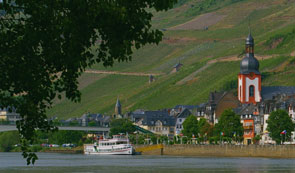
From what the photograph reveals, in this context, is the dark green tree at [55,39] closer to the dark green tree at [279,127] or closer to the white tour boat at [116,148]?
the dark green tree at [279,127]

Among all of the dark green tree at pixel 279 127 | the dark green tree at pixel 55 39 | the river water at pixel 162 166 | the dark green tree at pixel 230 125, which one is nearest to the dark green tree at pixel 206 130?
the dark green tree at pixel 230 125

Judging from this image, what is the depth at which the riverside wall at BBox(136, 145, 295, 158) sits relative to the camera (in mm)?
143125

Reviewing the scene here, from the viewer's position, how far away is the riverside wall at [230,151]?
470 ft

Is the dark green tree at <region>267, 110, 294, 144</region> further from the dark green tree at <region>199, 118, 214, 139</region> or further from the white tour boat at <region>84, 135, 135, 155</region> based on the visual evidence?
the white tour boat at <region>84, 135, 135, 155</region>

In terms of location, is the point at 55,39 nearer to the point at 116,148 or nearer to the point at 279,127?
the point at 279,127

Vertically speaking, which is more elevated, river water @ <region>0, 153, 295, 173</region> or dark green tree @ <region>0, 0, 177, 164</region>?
dark green tree @ <region>0, 0, 177, 164</region>

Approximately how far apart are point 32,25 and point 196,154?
138757 millimetres

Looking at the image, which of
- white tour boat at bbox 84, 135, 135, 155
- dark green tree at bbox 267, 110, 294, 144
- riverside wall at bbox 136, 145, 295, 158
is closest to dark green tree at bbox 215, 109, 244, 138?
riverside wall at bbox 136, 145, 295, 158

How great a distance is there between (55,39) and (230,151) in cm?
12855

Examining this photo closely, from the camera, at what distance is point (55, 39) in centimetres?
3138

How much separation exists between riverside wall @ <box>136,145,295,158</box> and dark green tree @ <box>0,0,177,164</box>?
111 meters

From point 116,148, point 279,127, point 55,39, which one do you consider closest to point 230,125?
point 279,127

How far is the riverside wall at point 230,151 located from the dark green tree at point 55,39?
4369 inches

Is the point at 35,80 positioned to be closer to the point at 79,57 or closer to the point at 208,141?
the point at 79,57
